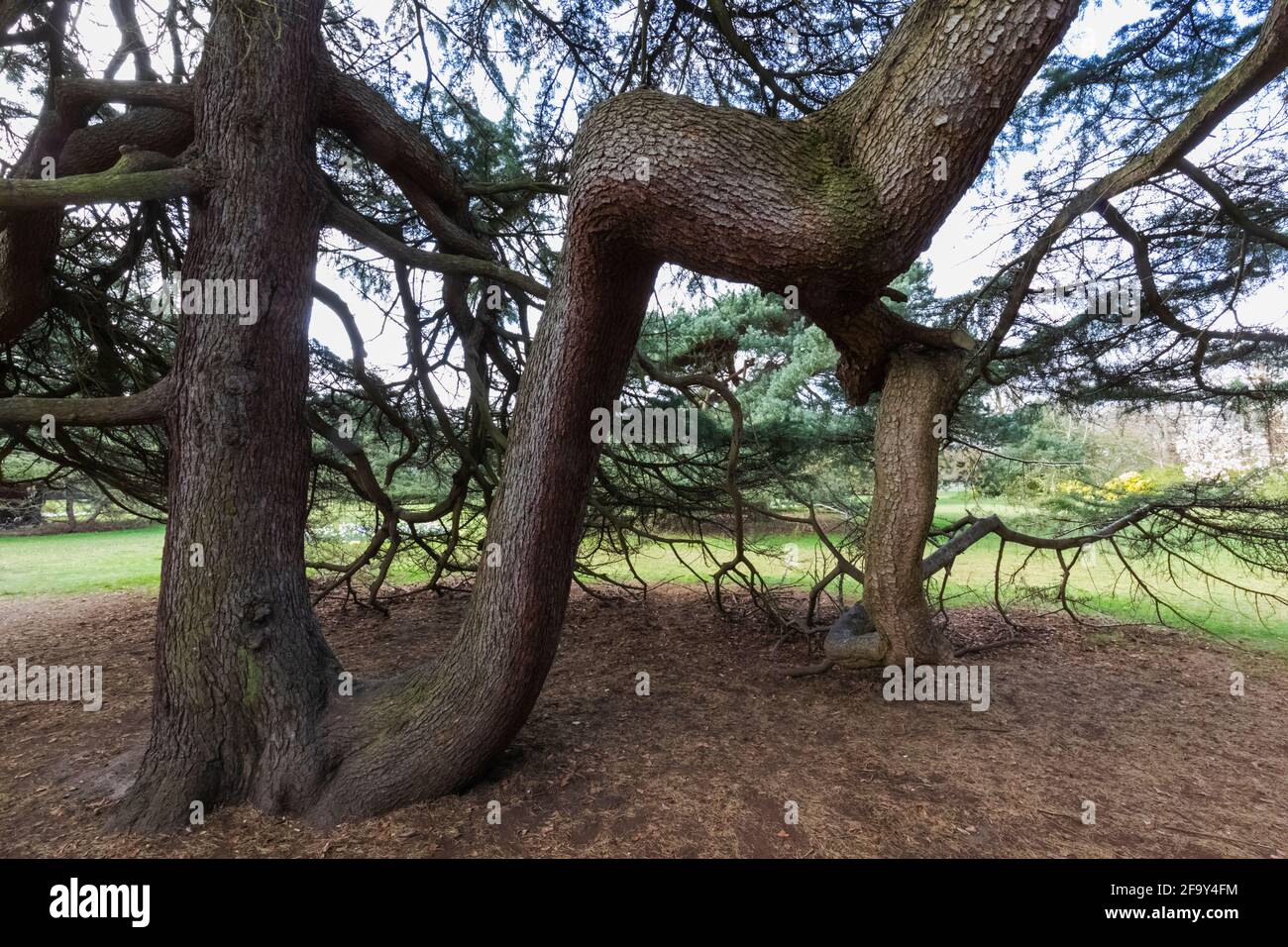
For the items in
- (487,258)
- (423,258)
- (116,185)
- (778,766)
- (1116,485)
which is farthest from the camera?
(1116,485)

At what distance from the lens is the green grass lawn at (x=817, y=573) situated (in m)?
5.91

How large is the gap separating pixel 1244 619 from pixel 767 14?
7.41m

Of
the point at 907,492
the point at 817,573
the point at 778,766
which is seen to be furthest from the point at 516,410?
the point at 817,573

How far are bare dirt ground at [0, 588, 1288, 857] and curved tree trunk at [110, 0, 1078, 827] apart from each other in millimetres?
275

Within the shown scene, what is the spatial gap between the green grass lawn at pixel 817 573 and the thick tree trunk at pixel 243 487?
125 inches

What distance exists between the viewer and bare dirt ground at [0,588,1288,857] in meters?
2.38

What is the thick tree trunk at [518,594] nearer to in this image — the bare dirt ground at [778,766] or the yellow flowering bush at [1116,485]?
the bare dirt ground at [778,766]

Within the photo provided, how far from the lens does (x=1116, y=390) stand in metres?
5.03

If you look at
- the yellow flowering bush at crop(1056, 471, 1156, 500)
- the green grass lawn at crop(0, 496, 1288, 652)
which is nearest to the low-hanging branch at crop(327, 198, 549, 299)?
the green grass lawn at crop(0, 496, 1288, 652)

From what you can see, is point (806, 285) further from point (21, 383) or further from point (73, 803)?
point (21, 383)

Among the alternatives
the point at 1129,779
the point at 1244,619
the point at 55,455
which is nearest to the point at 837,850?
the point at 1129,779

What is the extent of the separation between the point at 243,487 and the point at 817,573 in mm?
4415

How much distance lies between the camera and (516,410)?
8.79 ft

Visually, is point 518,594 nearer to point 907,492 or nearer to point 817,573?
point 907,492
